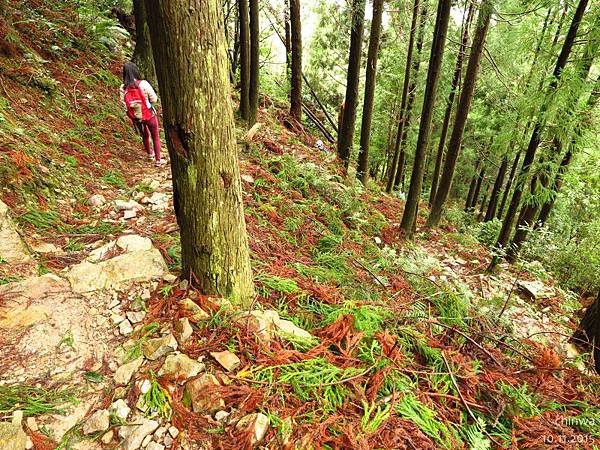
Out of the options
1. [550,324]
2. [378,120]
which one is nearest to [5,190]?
[550,324]

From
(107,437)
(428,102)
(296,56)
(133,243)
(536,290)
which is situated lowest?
(536,290)

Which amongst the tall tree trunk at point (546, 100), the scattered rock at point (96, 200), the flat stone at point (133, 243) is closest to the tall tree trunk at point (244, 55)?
the scattered rock at point (96, 200)

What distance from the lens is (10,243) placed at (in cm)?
331

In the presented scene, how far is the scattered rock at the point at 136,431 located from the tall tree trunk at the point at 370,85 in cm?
885

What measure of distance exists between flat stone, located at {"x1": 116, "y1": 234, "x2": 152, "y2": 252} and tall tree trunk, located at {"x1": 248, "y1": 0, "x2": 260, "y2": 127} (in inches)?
242

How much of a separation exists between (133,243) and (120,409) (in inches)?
72.6

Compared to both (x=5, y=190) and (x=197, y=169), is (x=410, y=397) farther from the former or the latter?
(x=5, y=190)

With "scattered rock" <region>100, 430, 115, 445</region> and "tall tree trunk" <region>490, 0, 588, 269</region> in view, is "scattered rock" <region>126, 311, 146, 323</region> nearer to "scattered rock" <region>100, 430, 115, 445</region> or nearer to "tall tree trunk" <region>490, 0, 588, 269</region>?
"scattered rock" <region>100, 430, 115, 445</region>

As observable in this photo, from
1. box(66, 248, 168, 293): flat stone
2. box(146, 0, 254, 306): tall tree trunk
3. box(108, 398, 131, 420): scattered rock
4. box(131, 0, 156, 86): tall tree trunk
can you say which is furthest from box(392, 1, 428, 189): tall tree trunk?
box(108, 398, 131, 420): scattered rock

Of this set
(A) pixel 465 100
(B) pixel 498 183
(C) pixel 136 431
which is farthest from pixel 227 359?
(B) pixel 498 183

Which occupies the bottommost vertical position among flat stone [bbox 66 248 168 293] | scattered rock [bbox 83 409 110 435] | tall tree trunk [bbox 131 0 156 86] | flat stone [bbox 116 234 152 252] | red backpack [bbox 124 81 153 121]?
scattered rock [bbox 83 409 110 435]

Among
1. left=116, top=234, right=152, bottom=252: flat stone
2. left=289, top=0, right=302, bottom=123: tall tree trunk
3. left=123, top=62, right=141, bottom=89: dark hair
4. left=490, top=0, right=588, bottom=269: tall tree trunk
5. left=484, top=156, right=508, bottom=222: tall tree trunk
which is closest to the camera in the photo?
left=116, top=234, right=152, bottom=252: flat stone

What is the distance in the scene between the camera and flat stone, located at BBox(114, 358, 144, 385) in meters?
2.42

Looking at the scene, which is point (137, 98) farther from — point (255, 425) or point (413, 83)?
point (413, 83)
